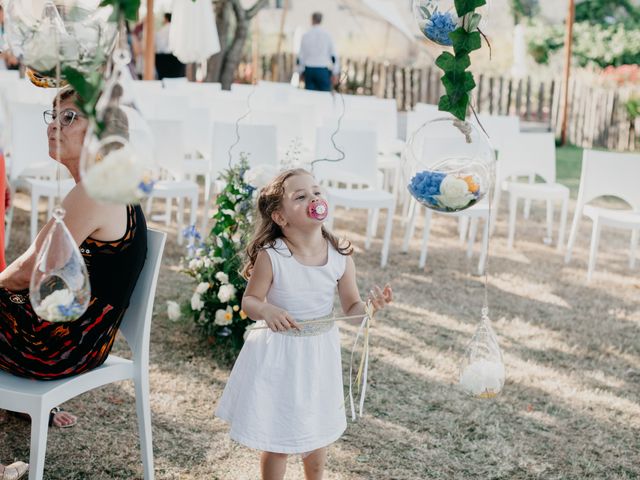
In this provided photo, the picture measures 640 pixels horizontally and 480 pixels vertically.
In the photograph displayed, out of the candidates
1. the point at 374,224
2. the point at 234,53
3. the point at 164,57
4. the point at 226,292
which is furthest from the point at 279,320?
the point at 234,53

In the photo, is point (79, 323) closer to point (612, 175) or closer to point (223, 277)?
point (223, 277)

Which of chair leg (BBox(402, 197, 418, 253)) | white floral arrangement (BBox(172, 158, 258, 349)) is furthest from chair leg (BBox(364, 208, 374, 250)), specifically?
white floral arrangement (BBox(172, 158, 258, 349))

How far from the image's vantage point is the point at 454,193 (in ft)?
6.47

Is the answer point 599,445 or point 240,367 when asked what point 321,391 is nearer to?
point 240,367

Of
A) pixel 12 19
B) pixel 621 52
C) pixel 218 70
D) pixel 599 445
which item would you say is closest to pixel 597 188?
pixel 599 445

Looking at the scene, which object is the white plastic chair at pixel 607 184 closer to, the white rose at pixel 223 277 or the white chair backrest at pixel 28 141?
the white rose at pixel 223 277

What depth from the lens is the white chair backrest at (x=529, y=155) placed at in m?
6.80

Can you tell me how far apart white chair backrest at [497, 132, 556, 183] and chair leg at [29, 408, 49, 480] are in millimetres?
5045

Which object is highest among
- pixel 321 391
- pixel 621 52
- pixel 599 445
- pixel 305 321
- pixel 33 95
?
pixel 621 52

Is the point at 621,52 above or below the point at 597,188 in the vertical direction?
above

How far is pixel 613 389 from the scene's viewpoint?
13.2ft

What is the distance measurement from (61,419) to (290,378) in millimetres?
1236

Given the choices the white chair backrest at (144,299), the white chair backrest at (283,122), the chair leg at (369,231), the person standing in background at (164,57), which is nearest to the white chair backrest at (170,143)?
the white chair backrest at (283,122)

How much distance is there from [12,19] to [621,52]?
19.0m
